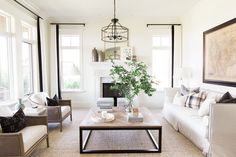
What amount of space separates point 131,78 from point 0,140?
221cm

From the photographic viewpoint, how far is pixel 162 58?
681cm

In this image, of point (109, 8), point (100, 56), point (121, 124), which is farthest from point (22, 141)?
point (100, 56)

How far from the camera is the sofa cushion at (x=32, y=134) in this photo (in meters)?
2.74

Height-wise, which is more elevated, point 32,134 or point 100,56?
point 100,56

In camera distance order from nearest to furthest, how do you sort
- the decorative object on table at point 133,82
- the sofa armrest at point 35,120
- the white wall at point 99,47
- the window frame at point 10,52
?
the sofa armrest at point 35,120, the decorative object on table at point 133,82, the window frame at point 10,52, the white wall at point 99,47

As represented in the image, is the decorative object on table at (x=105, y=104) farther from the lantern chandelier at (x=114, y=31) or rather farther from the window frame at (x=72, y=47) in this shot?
the lantern chandelier at (x=114, y=31)

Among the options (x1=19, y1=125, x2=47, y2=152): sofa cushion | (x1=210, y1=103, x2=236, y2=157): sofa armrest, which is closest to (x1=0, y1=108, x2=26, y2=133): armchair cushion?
(x1=19, y1=125, x2=47, y2=152): sofa cushion

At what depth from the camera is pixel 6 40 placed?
4480 mm

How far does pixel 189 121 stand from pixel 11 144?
9.46ft

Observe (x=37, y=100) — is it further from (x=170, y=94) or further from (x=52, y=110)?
(x=170, y=94)

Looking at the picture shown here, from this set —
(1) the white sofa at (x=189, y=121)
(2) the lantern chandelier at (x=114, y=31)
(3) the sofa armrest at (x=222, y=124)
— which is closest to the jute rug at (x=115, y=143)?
(1) the white sofa at (x=189, y=121)

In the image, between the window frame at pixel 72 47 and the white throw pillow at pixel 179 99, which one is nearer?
the white throw pillow at pixel 179 99

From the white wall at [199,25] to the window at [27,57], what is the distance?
4.55 metres

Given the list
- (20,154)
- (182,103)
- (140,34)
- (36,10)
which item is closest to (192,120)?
(182,103)
